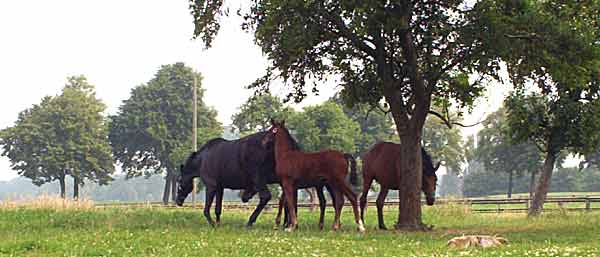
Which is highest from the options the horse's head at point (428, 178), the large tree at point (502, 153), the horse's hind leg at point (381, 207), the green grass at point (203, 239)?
the large tree at point (502, 153)

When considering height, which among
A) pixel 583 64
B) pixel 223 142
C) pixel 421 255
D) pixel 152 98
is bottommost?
Answer: pixel 421 255

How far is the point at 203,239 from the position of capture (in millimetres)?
17141

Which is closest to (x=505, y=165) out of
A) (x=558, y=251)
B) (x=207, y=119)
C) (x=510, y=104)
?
(x=207, y=119)

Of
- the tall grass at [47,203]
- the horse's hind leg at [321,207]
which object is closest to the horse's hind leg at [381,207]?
the horse's hind leg at [321,207]

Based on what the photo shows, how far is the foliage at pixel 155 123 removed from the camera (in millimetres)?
79625

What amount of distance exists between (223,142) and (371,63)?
20.0ft

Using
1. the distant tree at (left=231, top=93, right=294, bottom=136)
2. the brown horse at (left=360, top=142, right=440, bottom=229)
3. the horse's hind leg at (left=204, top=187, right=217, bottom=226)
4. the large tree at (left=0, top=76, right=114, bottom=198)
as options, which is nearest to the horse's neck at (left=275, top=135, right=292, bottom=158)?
the horse's hind leg at (left=204, top=187, right=217, bottom=226)

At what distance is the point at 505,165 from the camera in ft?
280

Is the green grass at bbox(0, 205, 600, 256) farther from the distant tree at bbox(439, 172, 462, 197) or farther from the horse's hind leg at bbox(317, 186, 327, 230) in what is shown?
the distant tree at bbox(439, 172, 462, 197)

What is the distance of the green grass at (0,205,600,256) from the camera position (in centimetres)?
1424

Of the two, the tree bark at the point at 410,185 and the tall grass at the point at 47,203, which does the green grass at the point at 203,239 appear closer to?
the tall grass at the point at 47,203

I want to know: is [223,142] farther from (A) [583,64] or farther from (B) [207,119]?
(B) [207,119]

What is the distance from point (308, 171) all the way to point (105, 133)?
203ft

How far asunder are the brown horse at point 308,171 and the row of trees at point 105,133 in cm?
4971
